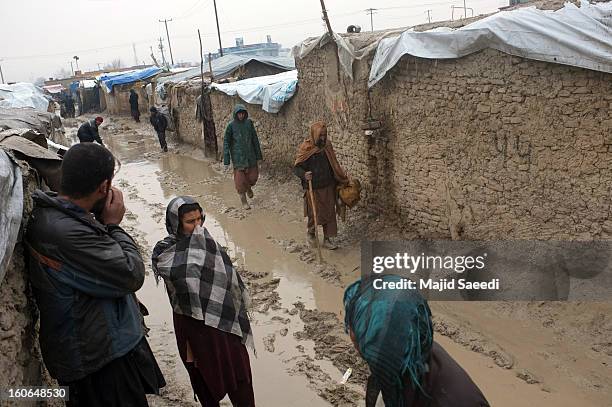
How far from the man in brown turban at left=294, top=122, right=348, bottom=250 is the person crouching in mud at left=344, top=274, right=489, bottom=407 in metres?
4.31

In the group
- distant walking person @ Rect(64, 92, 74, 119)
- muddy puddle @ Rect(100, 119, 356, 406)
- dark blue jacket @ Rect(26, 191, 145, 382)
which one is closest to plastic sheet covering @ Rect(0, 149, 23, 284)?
dark blue jacket @ Rect(26, 191, 145, 382)

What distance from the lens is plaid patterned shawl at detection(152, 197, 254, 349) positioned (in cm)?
273

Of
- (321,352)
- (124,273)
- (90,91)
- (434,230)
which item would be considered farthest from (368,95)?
(90,91)

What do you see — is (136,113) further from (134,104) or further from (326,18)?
(326,18)

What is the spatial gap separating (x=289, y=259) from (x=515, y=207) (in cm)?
277

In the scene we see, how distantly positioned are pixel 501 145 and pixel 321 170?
2.06 metres

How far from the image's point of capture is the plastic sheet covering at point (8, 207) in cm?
198

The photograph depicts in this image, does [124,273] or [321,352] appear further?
[321,352]

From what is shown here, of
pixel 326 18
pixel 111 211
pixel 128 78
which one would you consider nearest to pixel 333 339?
pixel 111 211

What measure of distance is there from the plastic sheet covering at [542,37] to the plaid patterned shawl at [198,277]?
2948 mm

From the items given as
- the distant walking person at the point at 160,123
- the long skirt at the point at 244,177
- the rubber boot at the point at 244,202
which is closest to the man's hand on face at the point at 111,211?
the long skirt at the point at 244,177

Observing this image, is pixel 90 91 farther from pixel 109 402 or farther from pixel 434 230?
pixel 109 402

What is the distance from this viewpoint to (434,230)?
557cm

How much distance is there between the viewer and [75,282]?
201cm
